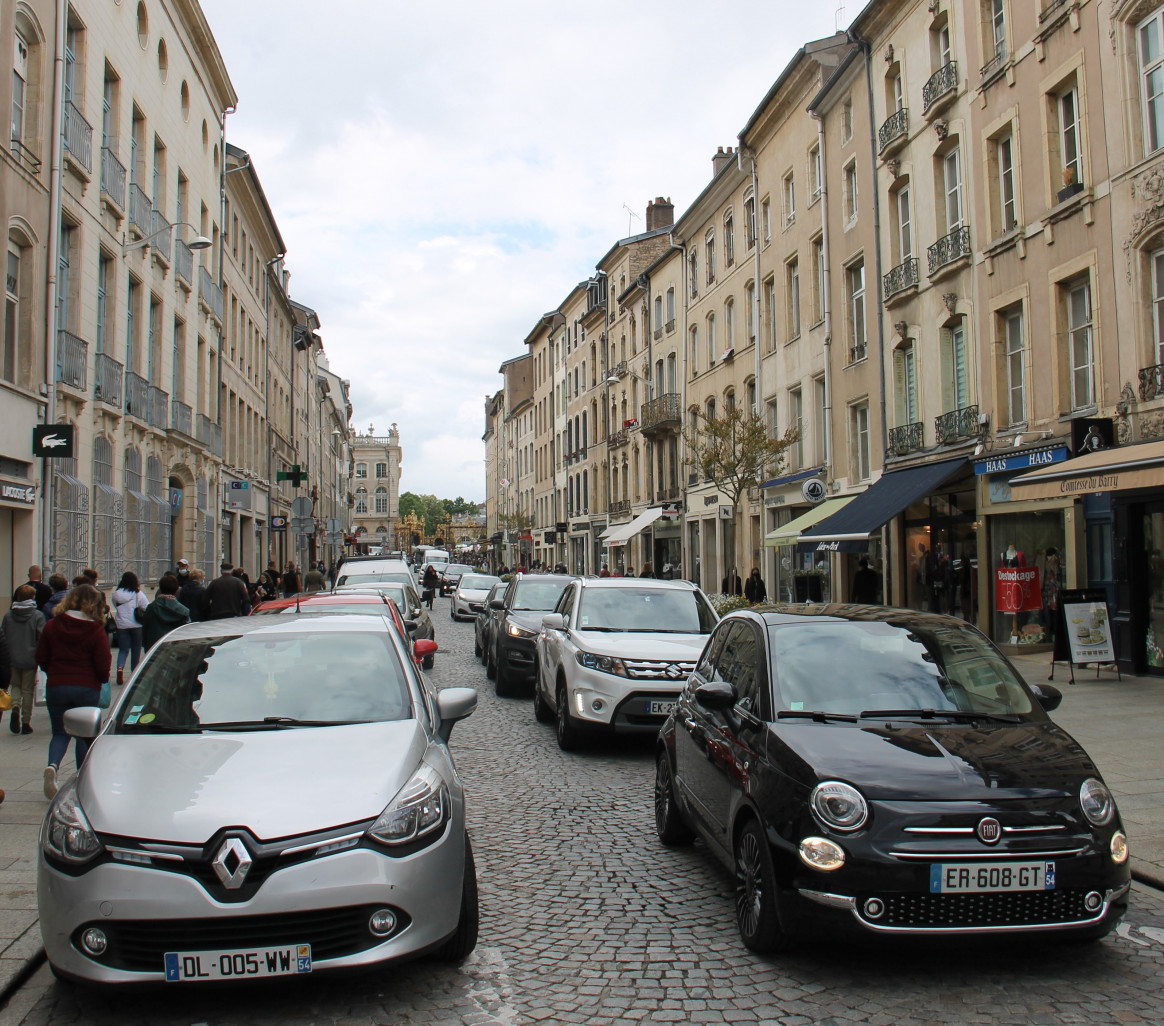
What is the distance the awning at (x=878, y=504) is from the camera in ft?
67.2

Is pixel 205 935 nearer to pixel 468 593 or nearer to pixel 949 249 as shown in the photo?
pixel 949 249

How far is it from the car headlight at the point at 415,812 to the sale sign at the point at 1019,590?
14.3m

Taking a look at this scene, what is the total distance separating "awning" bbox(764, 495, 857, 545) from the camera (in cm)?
2556

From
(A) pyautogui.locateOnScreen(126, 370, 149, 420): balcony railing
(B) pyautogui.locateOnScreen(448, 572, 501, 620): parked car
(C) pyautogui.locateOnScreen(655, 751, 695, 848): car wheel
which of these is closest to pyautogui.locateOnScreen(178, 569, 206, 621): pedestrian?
(A) pyautogui.locateOnScreen(126, 370, 149, 420): balcony railing

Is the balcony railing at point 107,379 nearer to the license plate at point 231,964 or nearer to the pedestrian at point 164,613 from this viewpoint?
the pedestrian at point 164,613

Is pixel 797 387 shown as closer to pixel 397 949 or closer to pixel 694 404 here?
pixel 694 404

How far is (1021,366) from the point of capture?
18.8m

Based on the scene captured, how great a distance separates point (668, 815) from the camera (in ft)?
21.9

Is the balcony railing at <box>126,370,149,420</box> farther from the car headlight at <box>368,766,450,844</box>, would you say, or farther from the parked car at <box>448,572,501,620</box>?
the car headlight at <box>368,766,450,844</box>

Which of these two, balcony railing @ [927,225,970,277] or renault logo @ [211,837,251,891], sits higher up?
balcony railing @ [927,225,970,277]

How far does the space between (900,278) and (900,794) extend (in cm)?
2036

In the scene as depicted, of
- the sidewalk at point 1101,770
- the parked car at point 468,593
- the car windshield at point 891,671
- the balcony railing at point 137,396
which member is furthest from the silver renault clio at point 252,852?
the parked car at point 468,593

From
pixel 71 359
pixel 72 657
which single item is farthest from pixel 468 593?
pixel 72 657

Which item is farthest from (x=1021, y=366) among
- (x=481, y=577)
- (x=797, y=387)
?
(x=481, y=577)
